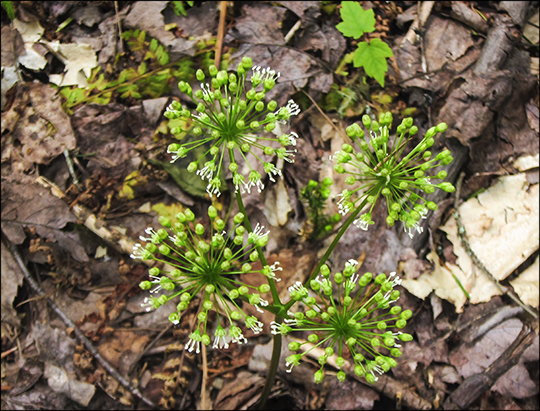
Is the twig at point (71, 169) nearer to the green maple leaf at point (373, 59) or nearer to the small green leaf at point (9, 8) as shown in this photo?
the small green leaf at point (9, 8)

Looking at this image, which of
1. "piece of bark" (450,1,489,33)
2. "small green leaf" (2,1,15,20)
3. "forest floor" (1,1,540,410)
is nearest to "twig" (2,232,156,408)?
"forest floor" (1,1,540,410)

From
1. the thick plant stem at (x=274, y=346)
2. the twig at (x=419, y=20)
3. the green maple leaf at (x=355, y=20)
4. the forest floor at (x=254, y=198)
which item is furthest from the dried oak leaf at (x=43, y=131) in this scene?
the twig at (x=419, y=20)

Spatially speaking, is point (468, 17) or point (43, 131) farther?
point (468, 17)

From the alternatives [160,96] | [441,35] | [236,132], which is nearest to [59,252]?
[160,96]

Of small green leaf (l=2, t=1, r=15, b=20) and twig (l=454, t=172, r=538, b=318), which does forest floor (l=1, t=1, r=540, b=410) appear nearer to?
twig (l=454, t=172, r=538, b=318)

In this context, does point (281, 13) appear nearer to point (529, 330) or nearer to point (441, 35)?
point (441, 35)

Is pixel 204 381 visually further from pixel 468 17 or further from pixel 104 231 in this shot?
pixel 468 17

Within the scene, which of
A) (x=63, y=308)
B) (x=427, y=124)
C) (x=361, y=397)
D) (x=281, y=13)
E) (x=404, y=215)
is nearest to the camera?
(x=404, y=215)

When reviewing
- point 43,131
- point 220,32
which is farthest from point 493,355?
point 43,131
